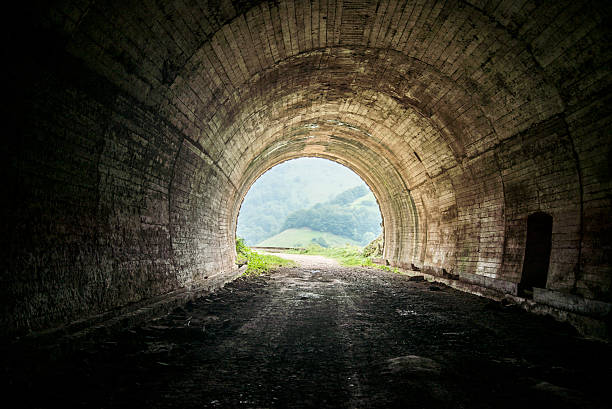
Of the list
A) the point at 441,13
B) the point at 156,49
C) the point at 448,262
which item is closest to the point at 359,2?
the point at 441,13

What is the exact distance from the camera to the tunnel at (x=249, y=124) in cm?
332

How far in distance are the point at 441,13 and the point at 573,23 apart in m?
1.92

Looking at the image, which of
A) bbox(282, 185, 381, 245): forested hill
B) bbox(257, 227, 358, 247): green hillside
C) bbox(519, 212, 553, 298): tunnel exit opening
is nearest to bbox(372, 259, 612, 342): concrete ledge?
bbox(519, 212, 553, 298): tunnel exit opening

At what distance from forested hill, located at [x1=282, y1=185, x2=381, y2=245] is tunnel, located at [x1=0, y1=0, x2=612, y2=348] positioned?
11546 centimetres

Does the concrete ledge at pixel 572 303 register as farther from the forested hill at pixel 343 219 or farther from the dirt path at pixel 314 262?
the forested hill at pixel 343 219

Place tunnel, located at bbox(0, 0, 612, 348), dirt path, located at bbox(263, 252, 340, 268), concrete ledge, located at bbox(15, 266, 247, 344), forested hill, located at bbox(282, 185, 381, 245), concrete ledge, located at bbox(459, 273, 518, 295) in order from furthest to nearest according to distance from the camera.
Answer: forested hill, located at bbox(282, 185, 381, 245) → dirt path, located at bbox(263, 252, 340, 268) → concrete ledge, located at bbox(459, 273, 518, 295) → tunnel, located at bbox(0, 0, 612, 348) → concrete ledge, located at bbox(15, 266, 247, 344)

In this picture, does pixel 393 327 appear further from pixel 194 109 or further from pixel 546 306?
pixel 194 109

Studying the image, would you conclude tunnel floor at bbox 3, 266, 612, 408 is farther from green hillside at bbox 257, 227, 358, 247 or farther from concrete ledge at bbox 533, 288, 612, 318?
green hillside at bbox 257, 227, 358, 247

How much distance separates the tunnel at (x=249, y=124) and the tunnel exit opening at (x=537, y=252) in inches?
5.1

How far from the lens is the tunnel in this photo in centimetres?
332

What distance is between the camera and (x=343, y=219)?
12838cm

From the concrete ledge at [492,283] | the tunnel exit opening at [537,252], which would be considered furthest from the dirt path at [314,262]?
the tunnel exit opening at [537,252]

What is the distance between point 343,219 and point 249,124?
398 feet

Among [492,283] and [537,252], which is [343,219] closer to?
[492,283]
